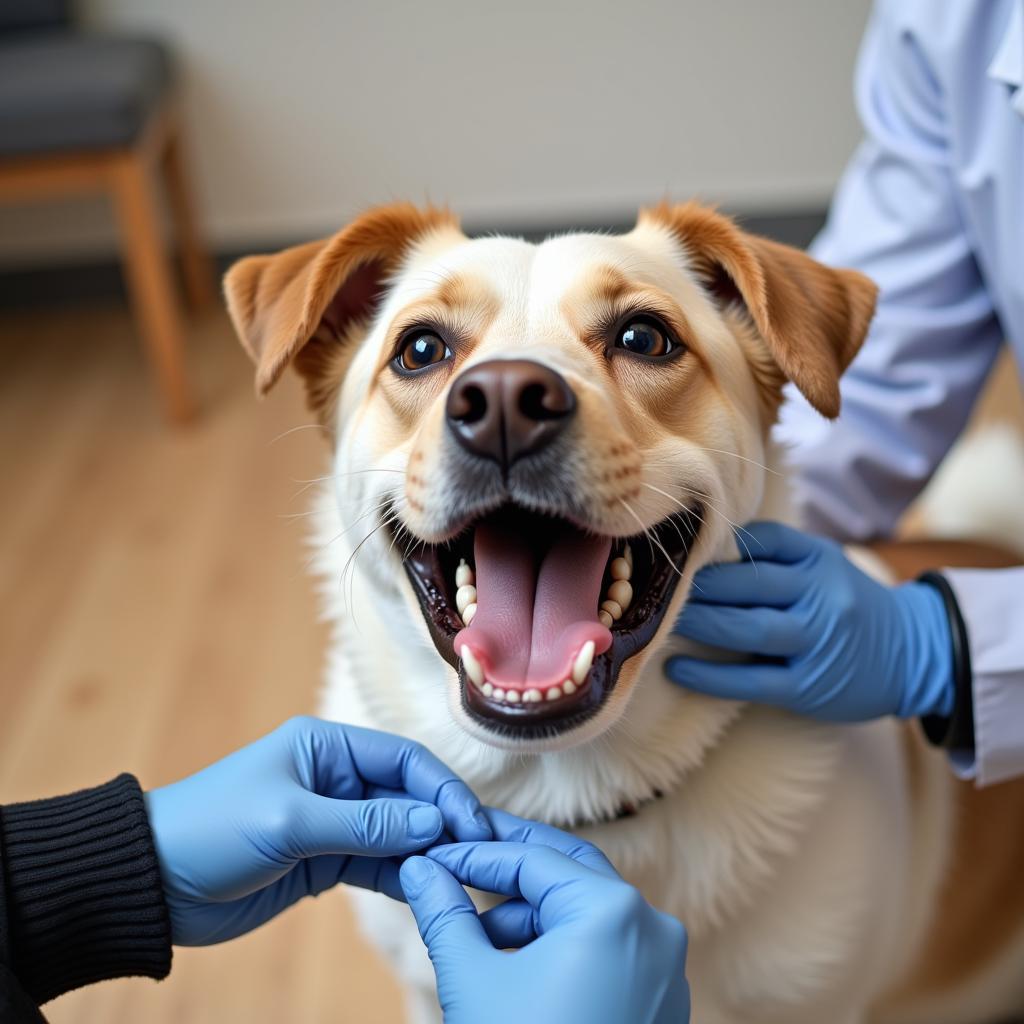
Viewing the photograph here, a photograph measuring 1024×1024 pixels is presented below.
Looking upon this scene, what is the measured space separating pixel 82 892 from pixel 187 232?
2.76 m

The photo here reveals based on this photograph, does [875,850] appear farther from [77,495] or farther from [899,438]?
[77,495]

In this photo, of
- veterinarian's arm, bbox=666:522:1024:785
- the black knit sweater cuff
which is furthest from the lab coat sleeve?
the black knit sweater cuff

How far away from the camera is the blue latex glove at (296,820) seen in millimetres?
899

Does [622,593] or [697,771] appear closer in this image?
[622,593]

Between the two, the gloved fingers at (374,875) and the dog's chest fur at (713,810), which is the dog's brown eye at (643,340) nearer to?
the dog's chest fur at (713,810)

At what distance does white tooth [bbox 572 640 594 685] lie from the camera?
31.6 inches

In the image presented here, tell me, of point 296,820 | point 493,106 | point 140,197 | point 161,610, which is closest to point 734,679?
point 296,820

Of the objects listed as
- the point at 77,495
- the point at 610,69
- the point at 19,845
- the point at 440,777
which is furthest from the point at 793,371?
the point at 610,69

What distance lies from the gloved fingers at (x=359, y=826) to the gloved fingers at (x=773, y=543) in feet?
1.25

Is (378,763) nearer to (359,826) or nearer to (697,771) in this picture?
(359,826)

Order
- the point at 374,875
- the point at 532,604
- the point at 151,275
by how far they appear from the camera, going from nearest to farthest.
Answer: the point at 532,604 < the point at 374,875 < the point at 151,275

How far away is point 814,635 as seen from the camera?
103cm

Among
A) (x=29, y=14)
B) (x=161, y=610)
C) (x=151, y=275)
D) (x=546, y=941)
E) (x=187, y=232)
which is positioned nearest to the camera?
(x=546, y=941)

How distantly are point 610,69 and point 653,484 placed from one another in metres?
2.75
